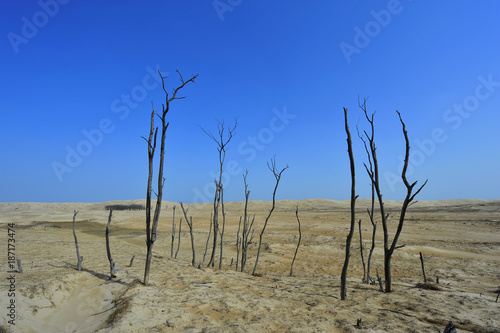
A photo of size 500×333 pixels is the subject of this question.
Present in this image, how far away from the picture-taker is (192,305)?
19.4 feet

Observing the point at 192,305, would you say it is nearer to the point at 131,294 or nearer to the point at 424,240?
the point at 131,294

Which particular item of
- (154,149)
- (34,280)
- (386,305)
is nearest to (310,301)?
(386,305)

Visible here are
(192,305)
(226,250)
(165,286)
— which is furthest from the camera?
(226,250)

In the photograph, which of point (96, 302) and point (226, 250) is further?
point (226, 250)

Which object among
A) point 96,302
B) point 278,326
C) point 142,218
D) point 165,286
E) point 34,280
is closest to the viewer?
point 278,326

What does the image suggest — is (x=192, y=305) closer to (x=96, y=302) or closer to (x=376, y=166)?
(x=96, y=302)

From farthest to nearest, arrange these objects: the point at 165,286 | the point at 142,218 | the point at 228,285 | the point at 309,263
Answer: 1. the point at 142,218
2. the point at 309,263
3. the point at 228,285
4. the point at 165,286

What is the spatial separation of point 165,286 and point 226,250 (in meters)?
11.6

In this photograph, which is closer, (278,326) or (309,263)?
(278,326)

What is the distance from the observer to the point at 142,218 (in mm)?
36344

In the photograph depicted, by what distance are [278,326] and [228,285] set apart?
3.10 m

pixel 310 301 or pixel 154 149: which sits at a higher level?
pixel 154 149

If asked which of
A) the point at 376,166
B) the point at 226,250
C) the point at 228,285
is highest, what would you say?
the point at 376,166

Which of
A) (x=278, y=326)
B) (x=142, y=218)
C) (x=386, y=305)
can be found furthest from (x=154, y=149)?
(x=142, y=218)
